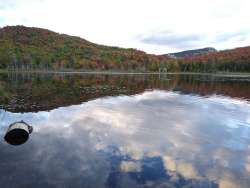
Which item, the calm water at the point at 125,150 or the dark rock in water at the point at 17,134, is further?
the dark rock in water at the point at 17,134

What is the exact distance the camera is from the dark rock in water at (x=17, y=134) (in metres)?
24.0

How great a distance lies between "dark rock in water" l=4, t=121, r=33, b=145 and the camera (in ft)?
78.8

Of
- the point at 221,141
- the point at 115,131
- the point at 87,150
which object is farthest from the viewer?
the point at 115,131

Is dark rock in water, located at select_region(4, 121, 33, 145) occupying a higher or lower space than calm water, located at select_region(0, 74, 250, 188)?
higher

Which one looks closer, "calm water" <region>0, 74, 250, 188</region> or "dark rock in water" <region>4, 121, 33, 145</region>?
"calm water" <region>0, 74, 250, 188</region>

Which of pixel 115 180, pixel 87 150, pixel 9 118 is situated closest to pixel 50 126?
pixel 9 118

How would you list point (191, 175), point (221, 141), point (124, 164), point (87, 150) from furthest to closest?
point (221, 141)
point (87, 150)
point (124, 164)
point (191, 175)

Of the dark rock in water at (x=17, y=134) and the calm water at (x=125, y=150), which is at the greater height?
the dark rock in water at (x=17, y=134)

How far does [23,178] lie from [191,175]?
11.8 m

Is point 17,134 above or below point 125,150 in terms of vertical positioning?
above

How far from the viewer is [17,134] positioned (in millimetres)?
25703

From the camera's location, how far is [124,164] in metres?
20.2

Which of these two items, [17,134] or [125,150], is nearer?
[125,150]

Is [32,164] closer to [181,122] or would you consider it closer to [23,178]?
[23,178]
